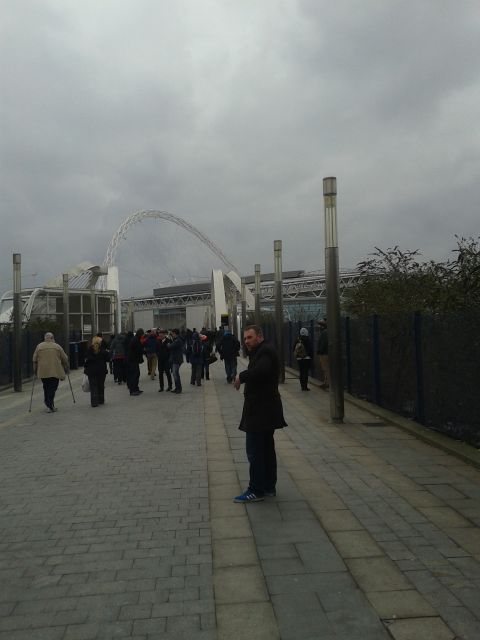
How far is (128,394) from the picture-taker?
660 inches

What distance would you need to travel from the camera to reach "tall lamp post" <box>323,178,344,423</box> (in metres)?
10.7

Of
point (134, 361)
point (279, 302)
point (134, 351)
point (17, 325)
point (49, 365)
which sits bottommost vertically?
point (134, 361)

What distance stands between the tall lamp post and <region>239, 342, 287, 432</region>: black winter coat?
15.7 ft

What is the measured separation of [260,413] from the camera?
6000mm

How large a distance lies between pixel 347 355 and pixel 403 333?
3777 mm

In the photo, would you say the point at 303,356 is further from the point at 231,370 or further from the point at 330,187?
the point at 330,187

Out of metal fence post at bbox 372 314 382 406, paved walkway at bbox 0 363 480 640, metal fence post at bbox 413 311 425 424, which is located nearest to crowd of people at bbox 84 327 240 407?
paved walkway at bbox 0 363 480 640

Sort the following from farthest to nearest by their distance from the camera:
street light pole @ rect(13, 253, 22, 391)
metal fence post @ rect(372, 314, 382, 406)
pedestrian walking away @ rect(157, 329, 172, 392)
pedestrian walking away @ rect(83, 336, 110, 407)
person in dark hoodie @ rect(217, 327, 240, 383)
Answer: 1. person in dark hoodie @ rect(217, 327, 240, 383)
2. street light pole @ rect(13, 253, 22, 391)
3. pedestrian walking away @ rect(157, 329, 172, 392)
4. pedestrian walking away @ rect(83, 336, 110, 407)
5. metal fence post @ rect(372, 314, 382, 406)

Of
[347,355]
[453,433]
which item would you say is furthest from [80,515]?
[347,355]

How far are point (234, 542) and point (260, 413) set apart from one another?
1350 mm

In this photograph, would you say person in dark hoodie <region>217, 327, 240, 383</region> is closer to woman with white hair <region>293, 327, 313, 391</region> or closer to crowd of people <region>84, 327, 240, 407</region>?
crowd of people <region>84, 327, 240, 407</region>

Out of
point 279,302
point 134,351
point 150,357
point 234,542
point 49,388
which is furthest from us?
point 150,357

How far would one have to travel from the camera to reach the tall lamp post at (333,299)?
10.7 meters

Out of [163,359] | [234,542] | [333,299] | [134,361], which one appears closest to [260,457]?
[234,542]
